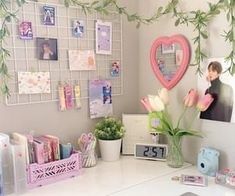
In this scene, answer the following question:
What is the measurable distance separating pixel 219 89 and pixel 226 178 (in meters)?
0.38

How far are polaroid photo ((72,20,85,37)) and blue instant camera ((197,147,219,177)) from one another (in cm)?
81

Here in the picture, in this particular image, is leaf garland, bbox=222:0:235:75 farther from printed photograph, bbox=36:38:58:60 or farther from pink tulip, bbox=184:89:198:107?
printed photograph, bbox=36:38:58:60

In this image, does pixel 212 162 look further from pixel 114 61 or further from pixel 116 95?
pixel 114 61

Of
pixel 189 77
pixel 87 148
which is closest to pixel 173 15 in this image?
pixel 189 77

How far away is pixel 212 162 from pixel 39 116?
0.80m

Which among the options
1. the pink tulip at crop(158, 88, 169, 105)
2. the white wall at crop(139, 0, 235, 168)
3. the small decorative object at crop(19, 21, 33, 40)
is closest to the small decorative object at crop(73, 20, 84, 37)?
the small decorative object at crop(19, 21, 33, 40)

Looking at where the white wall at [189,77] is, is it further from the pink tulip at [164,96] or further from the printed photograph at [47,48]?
the printed photograph at [47,48]

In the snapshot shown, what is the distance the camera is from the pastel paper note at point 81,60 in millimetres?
1383

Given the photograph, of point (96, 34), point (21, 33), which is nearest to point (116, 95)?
point (96, 34)

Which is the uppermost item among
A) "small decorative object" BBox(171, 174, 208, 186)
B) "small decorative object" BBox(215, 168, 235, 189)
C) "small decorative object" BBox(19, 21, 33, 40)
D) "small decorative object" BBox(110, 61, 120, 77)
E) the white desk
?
"small decorative object" BBox(19, 21, 33, 40)

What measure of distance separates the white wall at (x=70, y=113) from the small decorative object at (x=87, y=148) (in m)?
0.07

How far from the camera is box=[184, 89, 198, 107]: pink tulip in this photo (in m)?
1.29

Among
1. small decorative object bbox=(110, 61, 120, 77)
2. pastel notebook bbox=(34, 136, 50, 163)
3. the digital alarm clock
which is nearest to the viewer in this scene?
pastel notebook bbox=(34, 136, 50, 163)

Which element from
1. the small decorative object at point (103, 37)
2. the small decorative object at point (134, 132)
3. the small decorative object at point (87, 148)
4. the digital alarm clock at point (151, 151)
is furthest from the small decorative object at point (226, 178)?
the small decorative object at point (103, 37)
